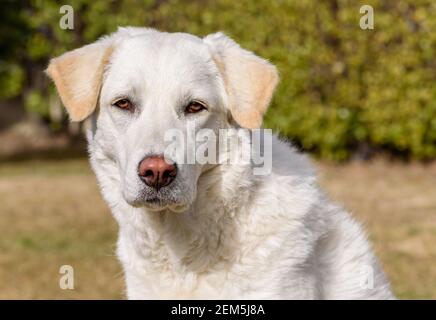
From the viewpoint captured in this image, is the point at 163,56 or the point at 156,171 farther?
the point at 163,56

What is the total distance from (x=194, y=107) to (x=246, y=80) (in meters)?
0.32

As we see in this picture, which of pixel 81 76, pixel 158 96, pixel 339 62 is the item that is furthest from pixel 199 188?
pixel 339 62

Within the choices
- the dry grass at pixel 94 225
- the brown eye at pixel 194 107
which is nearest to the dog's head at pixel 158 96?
the brown eye at pixel 194 107

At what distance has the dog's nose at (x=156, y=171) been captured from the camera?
14.3ft

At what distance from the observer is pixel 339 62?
1506 cm

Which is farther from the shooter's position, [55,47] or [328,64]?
[55,47]

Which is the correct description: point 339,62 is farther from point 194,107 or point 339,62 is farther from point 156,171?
point 156,171

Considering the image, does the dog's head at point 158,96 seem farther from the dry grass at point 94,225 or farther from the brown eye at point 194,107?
the dry grass at point 94,225

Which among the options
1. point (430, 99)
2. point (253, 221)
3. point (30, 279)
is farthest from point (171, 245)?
point (430, 99)

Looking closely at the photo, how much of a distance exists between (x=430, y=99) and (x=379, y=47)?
3.68 feet

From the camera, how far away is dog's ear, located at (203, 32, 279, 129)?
473 centimetres

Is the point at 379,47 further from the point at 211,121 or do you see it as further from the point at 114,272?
the point at 211,121

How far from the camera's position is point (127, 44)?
4.79 m
